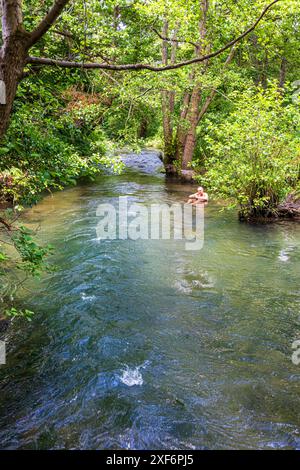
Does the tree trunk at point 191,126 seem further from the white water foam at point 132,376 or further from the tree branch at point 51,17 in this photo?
the white water foam at point 132,376

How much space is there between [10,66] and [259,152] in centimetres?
1033

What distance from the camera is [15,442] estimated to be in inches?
156

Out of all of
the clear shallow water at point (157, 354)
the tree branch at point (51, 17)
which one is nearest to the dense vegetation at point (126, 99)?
the tree branch at point (51, 17)

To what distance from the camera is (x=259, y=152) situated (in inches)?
496

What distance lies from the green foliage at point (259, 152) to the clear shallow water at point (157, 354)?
11.3ft

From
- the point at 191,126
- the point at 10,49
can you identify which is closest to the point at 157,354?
the point at 10,49

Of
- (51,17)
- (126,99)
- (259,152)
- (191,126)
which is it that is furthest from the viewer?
(191,126)

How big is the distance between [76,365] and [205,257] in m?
5.66

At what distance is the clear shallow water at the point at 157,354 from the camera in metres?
4.21

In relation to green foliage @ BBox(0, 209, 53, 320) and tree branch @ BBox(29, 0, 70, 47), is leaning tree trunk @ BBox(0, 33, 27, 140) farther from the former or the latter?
green foliage @ BBox(0, 209, 53, 320)

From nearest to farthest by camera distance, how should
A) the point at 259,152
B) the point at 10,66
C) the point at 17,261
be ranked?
the point at 10,66, the point at 17,261, the point at 259,152

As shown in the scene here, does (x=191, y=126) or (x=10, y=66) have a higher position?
(x=191, y=126)

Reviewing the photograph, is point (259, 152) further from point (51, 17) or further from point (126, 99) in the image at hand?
point (51, 17)

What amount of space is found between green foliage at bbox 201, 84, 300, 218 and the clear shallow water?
3432 millimetres
